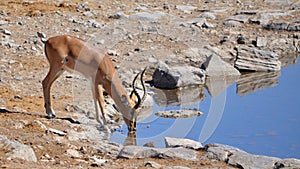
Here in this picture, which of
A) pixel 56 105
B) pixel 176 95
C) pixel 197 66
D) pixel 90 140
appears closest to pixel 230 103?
pixel 176 95

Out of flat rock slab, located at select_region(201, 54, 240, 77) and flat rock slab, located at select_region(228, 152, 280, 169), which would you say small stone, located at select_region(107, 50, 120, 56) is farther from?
flat rock slab, located at select_region(228, 152, 280, 169)

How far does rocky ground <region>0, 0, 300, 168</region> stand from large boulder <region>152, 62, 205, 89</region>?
684 millimetres

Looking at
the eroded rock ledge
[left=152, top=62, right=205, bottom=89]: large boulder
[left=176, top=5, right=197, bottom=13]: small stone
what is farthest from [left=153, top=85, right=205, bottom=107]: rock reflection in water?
[left=176, top=5, right=197, bottom=13]: small stone

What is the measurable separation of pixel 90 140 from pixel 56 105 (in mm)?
2196

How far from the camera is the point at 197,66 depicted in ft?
53.9

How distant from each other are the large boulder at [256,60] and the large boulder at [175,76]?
166 centimetres

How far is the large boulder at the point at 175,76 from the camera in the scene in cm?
1489

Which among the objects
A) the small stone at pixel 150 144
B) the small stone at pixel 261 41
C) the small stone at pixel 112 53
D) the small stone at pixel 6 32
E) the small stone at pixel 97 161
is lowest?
the small stone at pixel 261 41

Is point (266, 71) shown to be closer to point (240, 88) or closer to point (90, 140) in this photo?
point (240, 88)

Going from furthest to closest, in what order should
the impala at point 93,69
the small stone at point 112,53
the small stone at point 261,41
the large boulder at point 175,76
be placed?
1. the small stone at point 261,41
2. the small stone at point 112,53
3. the large boulder at point 175,76
4. the impala at point 93,69

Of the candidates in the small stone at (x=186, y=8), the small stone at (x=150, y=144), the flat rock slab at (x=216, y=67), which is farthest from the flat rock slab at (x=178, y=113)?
the small stone at (x=186, y=8)

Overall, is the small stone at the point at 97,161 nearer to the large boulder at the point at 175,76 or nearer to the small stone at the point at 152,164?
the small stone at the point at 152,164

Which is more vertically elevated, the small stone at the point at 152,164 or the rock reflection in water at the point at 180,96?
the small stone at the point at 152,164

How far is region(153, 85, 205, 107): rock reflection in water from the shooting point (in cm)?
1414
